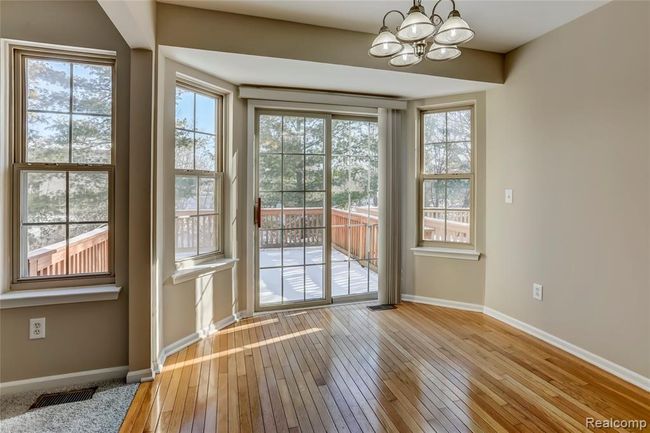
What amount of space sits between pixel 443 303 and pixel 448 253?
0.59 meters

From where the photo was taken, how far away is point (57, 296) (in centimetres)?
212

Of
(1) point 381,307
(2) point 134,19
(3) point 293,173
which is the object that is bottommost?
(1) point 381,307

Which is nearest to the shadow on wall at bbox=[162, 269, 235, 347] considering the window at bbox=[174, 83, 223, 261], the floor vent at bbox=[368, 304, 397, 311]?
the window at bbox=[174, 83, 223, 261]

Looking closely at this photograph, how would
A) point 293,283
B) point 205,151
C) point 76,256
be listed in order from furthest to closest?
point 293,283 → point 205,151 → point 76,256

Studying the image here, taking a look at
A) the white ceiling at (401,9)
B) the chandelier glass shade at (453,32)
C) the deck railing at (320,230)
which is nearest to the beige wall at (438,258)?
the deck railing at (320,230)

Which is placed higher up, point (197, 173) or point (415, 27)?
point (415, 27)

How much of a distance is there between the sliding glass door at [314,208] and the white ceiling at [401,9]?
3.53ft

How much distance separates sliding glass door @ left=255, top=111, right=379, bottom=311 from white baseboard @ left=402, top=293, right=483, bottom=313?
0.46 m

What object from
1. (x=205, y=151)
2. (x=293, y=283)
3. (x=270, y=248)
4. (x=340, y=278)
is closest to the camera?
(x=205, y=151)

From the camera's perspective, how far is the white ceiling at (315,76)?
2.53m

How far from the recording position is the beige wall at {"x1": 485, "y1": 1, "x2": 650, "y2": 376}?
2.19 meters

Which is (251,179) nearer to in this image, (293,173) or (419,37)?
(293,173)

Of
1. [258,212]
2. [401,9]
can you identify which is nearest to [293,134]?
[258,212]

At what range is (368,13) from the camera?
2.48m
